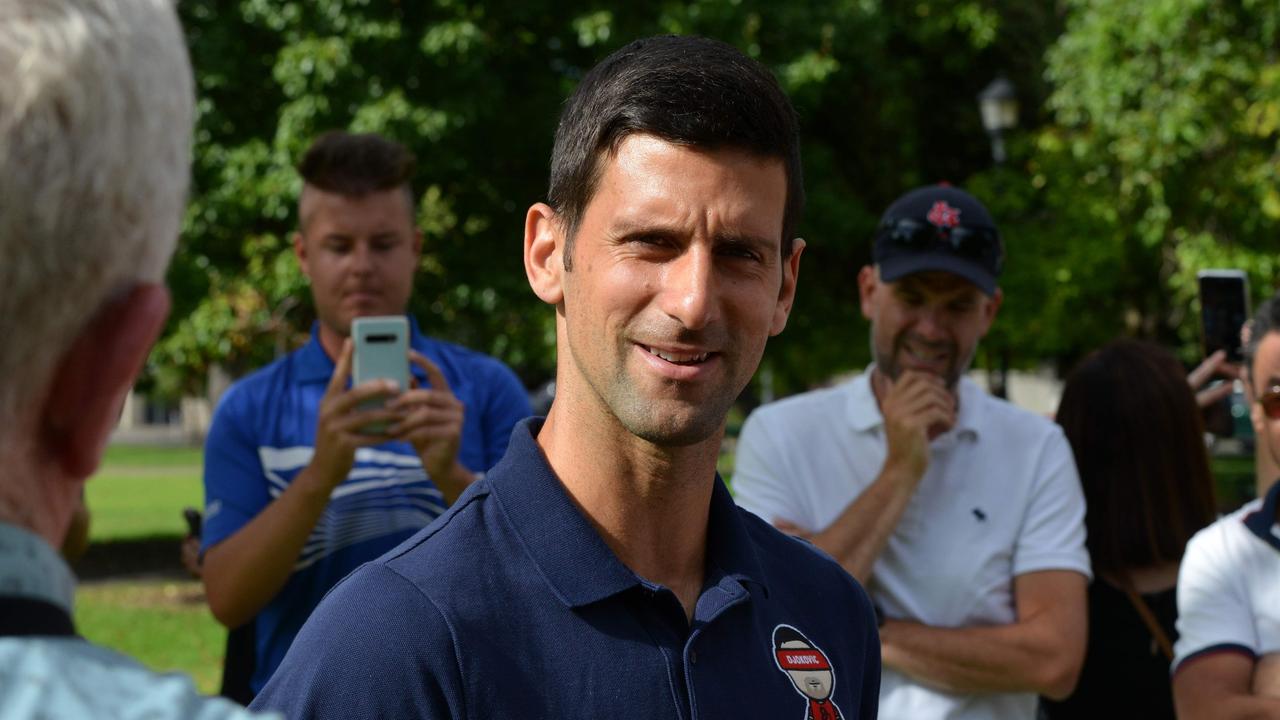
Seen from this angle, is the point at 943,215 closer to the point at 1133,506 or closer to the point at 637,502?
the point at 1133,506

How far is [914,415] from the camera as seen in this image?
3.80 meters

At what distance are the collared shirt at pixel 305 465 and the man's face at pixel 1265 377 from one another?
1.98m

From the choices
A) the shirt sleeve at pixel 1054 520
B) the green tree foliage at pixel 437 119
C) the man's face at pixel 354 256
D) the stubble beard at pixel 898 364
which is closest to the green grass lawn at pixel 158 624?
the green tree foliage at pixel 437 119

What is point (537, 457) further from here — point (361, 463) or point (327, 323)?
point (327, 323)

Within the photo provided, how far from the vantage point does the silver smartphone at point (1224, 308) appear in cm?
496

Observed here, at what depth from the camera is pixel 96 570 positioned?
17.6 meters

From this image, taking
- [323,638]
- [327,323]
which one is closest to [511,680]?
[323,638]

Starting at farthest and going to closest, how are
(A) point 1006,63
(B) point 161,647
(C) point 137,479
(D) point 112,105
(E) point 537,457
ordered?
1. (C) point 137,479
2. (A) point 1006,63
3. (B) point 161,647
4. (E) point 537,457
5. (D) point 112,105

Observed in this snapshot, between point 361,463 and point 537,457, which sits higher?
point 537,457

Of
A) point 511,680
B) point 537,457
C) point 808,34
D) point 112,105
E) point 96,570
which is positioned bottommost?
point 96,570

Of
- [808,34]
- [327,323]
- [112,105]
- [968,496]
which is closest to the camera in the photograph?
[112,105]

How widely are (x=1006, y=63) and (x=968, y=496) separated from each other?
63.4ft

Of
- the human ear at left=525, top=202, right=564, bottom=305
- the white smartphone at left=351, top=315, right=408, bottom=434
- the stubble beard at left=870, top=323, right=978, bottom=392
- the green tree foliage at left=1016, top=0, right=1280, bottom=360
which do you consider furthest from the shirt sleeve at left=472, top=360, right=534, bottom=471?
the green tree foliage at left=1016, top=0, right=1280, bottom=360

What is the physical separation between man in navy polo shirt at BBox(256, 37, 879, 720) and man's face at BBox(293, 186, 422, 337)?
6.10 feet
